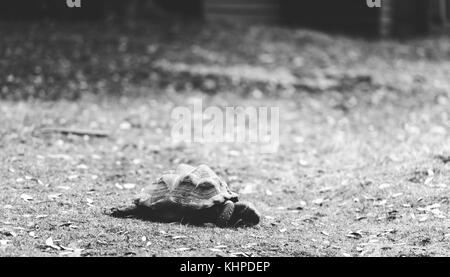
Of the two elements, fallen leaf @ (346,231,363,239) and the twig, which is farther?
the twig

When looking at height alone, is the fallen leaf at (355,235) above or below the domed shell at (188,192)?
below

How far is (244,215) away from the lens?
6789mm

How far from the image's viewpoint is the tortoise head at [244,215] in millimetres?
6754

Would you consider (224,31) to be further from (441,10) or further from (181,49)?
(441,10)

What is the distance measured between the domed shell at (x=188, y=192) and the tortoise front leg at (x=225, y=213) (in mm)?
63

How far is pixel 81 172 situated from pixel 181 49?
820cm

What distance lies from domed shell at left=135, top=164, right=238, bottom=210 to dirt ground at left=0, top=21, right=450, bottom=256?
0.24 meters

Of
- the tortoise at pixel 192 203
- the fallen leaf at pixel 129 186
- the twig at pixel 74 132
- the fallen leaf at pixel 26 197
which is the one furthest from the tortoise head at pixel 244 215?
the twig at pixel 74 132

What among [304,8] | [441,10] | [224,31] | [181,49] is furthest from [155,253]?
[441,10]

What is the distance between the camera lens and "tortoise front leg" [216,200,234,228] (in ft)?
21.7
